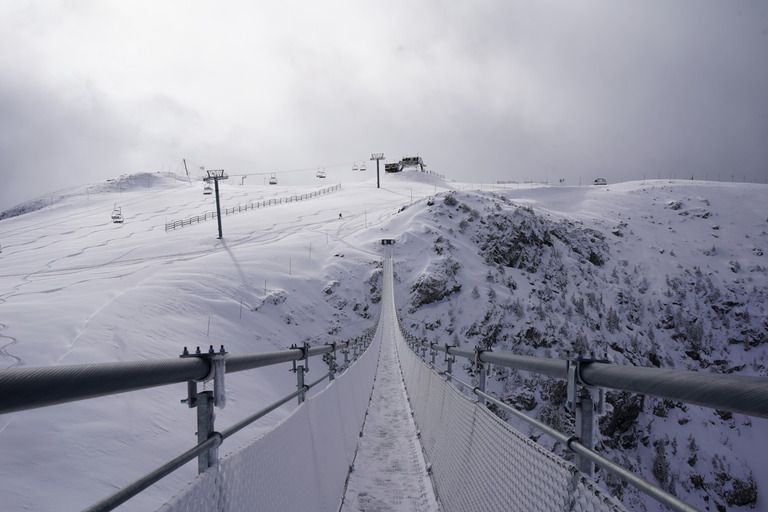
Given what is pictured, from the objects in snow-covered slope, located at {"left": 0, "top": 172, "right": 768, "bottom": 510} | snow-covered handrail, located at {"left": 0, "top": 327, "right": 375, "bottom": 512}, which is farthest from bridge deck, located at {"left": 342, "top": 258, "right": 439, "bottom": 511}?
snow-covered handrail, located at {"left": 0, "top": 327, "right": 375, "bottom": 512}

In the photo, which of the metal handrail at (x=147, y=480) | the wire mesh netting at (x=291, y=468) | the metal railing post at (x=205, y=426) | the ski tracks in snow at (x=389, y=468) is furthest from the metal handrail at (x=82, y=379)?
the ski tracks in snow at (x=389, y=468)

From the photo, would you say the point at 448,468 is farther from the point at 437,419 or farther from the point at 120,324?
the point at 120,324

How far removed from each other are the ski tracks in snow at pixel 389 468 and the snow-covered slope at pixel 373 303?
3.45 m

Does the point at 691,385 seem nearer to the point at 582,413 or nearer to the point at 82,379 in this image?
the point at 582,413

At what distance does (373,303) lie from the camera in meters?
32.9

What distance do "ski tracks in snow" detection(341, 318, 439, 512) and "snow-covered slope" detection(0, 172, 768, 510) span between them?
3.45 meters

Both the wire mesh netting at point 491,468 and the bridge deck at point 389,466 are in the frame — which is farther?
the bridge deck at point 389,466

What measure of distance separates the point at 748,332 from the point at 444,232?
27.5m

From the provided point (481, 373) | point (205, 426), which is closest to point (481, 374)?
point (481, 373)

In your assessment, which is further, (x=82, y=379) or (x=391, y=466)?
(x=391, y=466)

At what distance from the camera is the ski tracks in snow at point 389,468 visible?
16.8ft

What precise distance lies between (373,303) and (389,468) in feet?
87.4

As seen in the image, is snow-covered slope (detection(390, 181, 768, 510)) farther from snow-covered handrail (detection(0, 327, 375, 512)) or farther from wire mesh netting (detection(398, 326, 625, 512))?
snow-covered handrail (detection(0, 327, 375, 512))

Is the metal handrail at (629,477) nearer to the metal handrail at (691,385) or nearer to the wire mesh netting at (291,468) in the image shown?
the metal handrail at (691,385)
